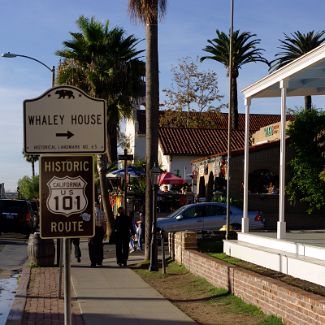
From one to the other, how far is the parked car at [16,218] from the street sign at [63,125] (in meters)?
27.4

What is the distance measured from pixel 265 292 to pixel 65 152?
5029 millimetres

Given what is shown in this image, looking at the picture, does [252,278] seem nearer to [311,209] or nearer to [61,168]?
[61,168]

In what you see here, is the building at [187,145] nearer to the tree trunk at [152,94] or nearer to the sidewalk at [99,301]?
the tree trunk at [152,94]

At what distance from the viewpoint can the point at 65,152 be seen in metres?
6.00

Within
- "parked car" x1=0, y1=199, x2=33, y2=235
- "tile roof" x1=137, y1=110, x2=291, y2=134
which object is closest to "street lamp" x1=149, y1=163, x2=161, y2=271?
"parked car" x1=0, y1=199, x2=33, y2=235

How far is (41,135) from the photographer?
599cm

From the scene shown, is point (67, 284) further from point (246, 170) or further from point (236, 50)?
point (236, 50)

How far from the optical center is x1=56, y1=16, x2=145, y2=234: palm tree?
27.5 metres

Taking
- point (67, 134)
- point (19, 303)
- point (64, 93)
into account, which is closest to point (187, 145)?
point (19, 303)

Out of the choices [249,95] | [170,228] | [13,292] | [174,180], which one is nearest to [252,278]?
[13,292]

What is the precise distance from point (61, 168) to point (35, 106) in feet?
1.98

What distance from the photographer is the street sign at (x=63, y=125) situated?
19.7ft

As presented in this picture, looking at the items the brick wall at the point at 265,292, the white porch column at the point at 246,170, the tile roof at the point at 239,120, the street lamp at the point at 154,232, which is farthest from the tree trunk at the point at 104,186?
the tile roof at the point at 239,120

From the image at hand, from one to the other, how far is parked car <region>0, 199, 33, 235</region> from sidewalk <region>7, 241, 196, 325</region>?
1613cm
